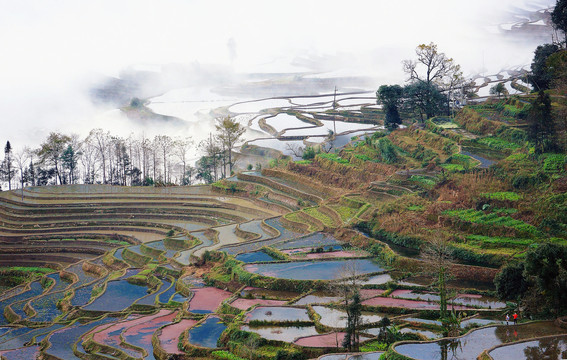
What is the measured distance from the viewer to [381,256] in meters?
28.9

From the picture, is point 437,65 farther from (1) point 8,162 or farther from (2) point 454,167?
(1) point 8,162

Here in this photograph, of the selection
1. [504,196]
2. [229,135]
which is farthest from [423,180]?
[229,135]

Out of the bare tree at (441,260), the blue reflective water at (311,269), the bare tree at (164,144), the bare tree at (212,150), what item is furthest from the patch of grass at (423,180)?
the bare tree at (164,144)

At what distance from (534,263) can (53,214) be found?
124 feet

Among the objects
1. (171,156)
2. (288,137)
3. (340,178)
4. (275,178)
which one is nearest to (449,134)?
(340,178)

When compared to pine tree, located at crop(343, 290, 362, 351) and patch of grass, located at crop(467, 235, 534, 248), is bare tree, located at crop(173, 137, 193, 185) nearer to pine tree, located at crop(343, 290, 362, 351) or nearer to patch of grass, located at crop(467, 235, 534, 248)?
patch of grass, located at crop(467, 235, 534, 248)

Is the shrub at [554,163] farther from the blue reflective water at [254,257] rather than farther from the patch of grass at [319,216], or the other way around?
the blue reflective water at [254,257]

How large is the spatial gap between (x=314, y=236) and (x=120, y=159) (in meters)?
29.3

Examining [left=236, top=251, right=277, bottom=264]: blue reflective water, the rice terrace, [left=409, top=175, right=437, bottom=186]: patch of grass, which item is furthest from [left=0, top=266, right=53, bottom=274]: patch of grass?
[left=409, top=175, right=437, bottom=186]: patch of grass

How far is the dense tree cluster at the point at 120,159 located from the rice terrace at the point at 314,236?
0.23 m

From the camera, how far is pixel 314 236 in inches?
1315

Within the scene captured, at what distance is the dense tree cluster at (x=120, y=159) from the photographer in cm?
5588

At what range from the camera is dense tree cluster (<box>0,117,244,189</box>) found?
5588cm

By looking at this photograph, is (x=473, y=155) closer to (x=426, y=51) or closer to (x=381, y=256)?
(x=381, y=256)
